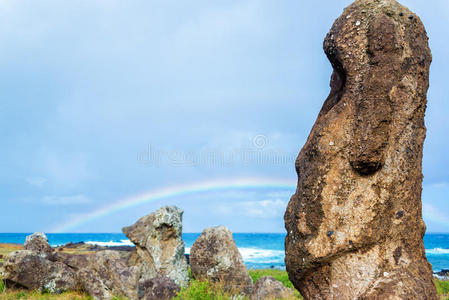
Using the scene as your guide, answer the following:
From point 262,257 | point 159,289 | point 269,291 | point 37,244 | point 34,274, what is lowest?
point 262,257

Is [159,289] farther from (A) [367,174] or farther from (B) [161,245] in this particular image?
(A) [367,174]

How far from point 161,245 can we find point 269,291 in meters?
4.14

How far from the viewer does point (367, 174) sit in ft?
17.2

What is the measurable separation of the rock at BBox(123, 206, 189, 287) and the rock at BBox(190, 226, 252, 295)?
2.41 ft

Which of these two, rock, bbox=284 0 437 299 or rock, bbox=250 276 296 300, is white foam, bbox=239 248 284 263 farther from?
rock, bbox=284 0 437 299

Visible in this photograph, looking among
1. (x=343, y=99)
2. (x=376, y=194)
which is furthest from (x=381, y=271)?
(x=343, y=99)

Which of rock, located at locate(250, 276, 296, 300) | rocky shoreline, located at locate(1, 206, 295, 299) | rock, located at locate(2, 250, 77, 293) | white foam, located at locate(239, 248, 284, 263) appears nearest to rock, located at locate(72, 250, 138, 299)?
rocky shoreline, located at locate(1, 206, 295, 299)

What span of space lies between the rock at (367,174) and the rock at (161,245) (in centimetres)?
834

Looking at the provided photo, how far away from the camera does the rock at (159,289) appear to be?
10164mm

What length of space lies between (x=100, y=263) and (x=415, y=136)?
9.07 metres

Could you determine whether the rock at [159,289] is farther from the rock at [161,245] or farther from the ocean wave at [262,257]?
the ocean wave at [262,257]

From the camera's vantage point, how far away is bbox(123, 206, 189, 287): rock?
43.5 ft

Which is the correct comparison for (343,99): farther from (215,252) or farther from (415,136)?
(215,252)

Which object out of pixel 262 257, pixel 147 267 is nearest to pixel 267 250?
pixel 262 257
